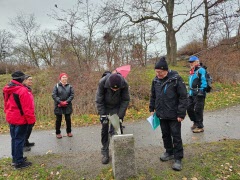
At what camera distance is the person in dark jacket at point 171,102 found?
12.1 ft

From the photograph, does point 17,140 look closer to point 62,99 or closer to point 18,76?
point 18,76

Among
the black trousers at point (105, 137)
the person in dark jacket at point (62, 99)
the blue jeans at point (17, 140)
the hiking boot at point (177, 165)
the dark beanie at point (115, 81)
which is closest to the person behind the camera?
the dark beanie at point (115, 81)

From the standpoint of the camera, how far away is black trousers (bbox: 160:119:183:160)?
383 centimetres

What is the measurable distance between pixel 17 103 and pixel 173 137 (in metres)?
3.03

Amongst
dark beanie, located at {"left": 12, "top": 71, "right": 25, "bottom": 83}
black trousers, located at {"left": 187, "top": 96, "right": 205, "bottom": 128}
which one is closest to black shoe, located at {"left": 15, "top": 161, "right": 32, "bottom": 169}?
dark beanie, located at {"left": 12, "top": 71, "right": 25, "bottom": 83}

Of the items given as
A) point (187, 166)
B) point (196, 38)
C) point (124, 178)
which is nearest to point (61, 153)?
point (124, 178)

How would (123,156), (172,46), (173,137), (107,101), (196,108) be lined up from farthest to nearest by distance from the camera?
(172,46)
(196,108)
(107,101)
(173,137)
(123,156)

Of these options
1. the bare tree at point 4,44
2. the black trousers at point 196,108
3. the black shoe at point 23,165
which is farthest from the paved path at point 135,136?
the bare tree at point 4,44

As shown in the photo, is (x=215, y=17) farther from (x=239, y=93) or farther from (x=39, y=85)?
(x=39, y=85)

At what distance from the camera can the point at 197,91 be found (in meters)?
5.19

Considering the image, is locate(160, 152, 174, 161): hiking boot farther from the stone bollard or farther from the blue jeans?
the blue jeans

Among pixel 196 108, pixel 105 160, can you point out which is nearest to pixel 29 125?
pixel 105 160

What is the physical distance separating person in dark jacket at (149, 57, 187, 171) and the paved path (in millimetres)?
1085

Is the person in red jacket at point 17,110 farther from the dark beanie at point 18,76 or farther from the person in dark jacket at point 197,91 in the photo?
the person in dark jacket at point 197,91
